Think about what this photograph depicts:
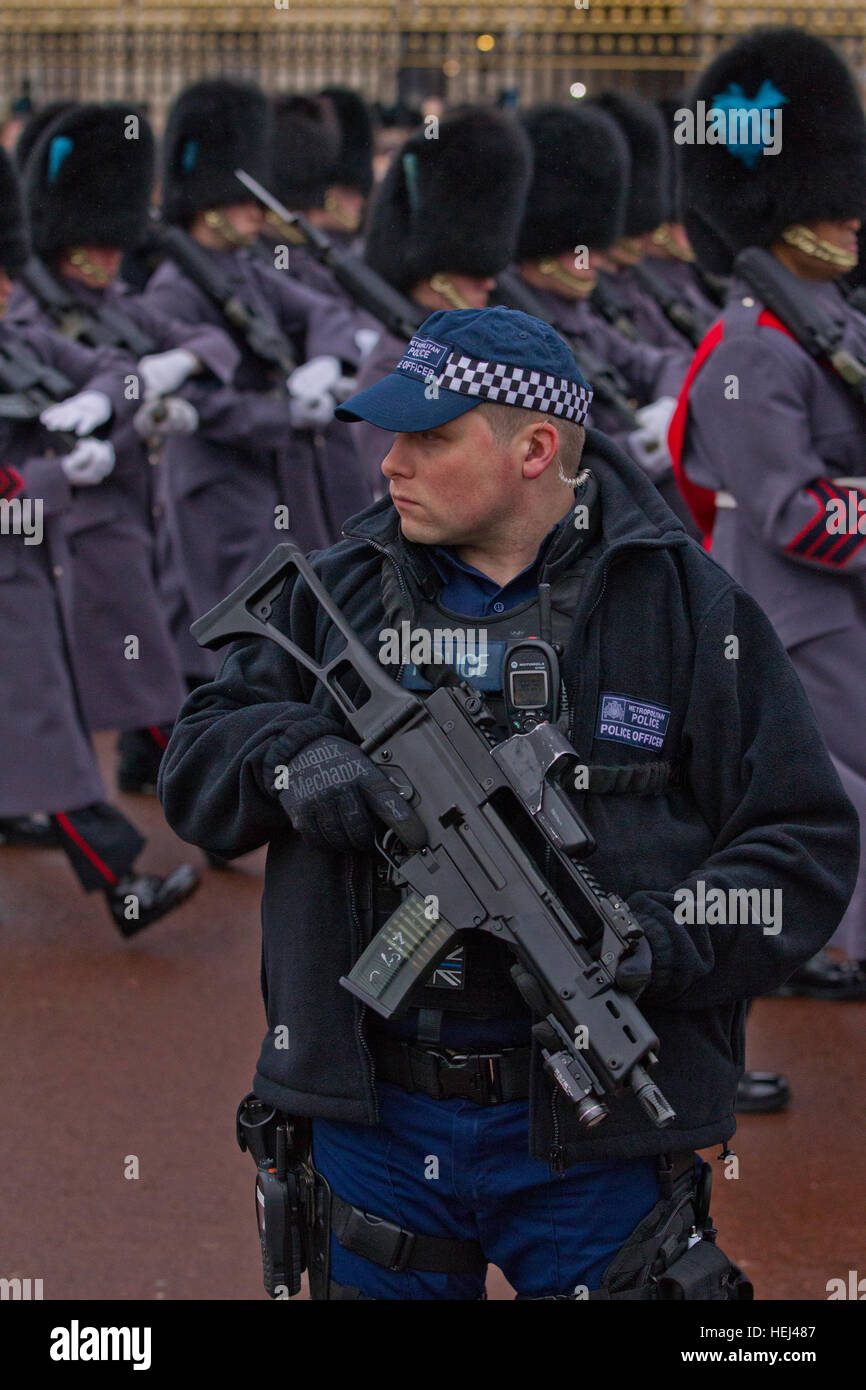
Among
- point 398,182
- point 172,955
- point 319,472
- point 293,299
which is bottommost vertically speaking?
point 172,955

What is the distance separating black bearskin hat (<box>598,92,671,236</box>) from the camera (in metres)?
10.1

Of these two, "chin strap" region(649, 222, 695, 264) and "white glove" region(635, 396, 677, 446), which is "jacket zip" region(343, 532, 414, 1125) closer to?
"white glove" region(635, 396, 677, 446)

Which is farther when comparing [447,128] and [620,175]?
[620,175]

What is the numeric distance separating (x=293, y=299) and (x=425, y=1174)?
19.0ft

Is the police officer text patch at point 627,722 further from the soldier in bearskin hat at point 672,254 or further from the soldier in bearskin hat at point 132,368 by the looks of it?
the soldier in bearskin hat at point 672,254

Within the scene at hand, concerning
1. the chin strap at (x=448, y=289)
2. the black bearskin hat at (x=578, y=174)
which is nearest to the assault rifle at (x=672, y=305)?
the black bearskin hat at (x=578, y=174)

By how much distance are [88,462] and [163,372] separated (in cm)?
57

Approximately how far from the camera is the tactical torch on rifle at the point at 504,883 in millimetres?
2293

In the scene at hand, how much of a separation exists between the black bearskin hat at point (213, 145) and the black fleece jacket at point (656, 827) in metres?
5.58

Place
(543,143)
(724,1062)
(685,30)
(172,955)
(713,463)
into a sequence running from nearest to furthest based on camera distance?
(724,1062) → (713,463) → (172,955) → (543,143) → (685,30)

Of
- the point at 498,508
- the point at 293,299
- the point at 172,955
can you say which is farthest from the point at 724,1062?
the point at 293,299

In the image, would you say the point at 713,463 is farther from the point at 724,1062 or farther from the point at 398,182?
the point at 398,182

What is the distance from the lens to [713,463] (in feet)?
15.2

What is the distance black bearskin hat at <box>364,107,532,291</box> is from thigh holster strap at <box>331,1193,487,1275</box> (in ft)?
15.6
